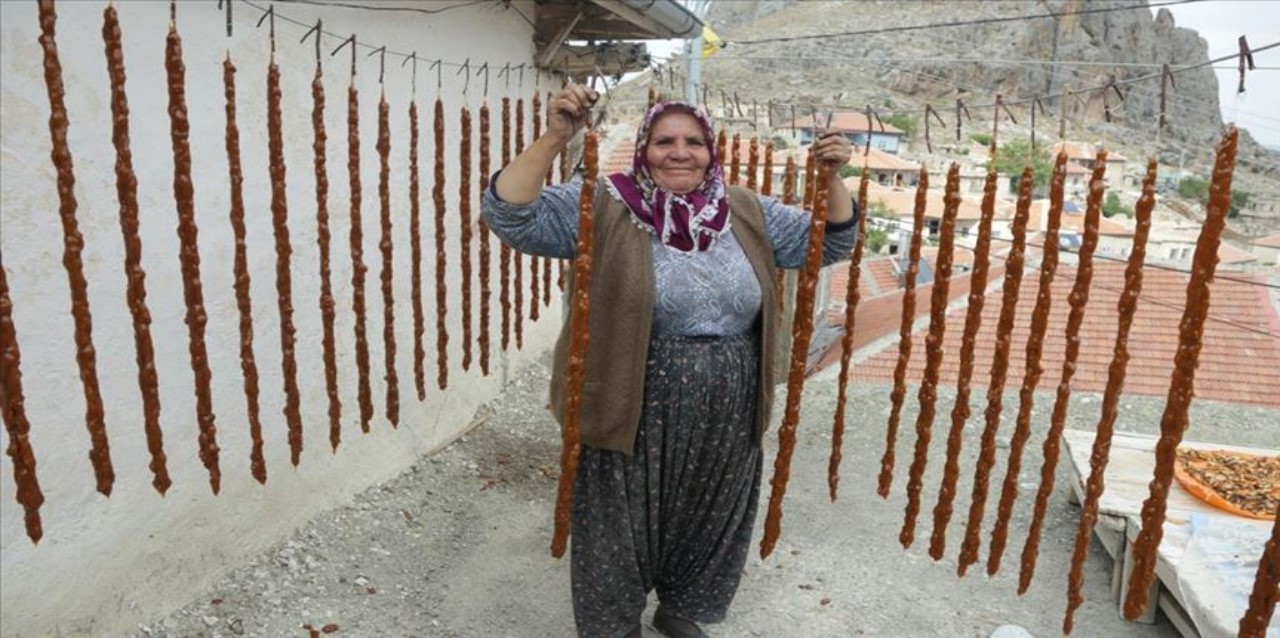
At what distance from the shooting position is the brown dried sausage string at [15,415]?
209 centimetres

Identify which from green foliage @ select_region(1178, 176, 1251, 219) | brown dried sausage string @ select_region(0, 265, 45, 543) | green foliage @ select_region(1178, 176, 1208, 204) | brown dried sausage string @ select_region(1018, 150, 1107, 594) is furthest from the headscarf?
brown dried sausage string @ select_region(0, 265, 45, 543)

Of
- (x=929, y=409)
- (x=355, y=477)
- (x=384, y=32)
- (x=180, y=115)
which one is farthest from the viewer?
(x=355, y=477)

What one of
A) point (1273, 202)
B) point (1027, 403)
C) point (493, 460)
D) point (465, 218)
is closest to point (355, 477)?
point (493, 460)

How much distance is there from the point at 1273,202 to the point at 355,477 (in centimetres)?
386

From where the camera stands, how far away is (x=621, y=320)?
8.16 ft

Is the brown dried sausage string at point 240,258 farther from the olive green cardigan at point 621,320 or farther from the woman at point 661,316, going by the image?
the olive green cardigan at point 621,320

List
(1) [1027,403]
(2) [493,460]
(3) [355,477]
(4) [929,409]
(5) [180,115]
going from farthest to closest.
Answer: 1. (2) [493,460]
2. (3) [355,477]
3. (4) [929,409]
4. (1) [1027,403]
5. (5) [180,115]

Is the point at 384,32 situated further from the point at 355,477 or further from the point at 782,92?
the point at 782,92

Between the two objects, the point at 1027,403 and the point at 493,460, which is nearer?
the point at 1027,403

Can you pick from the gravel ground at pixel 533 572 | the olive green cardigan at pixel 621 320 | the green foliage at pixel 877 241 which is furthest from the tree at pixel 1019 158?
the green foliage at pixel 877 241

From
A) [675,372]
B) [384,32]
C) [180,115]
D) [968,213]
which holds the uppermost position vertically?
[384,32]

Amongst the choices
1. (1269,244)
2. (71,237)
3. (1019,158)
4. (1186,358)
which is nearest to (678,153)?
(1186,358)

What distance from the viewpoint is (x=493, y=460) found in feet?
16.8

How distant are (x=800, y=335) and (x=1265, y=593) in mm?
1421
